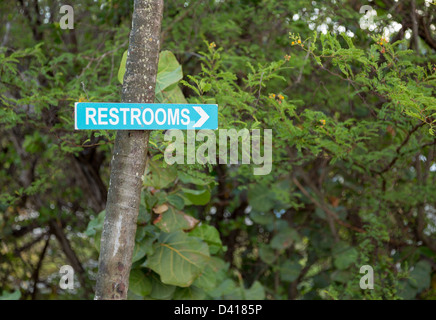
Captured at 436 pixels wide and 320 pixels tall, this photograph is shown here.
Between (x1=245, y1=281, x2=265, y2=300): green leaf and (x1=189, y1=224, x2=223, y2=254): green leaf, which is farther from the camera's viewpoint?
(x1=245, y1=281, x2=265, y2=300): green leaf

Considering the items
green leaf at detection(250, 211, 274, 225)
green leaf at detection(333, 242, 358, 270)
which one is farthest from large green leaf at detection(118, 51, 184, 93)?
green leaf at detection(250, 211, 274, 225)

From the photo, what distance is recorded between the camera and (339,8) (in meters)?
3.36

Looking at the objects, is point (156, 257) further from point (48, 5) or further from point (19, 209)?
point (19, 209)

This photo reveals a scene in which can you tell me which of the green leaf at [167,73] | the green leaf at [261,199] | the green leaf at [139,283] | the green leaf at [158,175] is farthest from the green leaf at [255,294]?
the green leaf at [167,73]

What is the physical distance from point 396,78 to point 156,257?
1.41 m

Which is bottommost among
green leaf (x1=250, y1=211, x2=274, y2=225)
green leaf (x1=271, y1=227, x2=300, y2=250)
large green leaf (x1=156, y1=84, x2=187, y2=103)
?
green leaf (x1=271, y1=227, x2=300, y2=250)

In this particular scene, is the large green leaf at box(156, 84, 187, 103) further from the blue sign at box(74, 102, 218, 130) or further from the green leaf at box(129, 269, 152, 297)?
the green leaf at box(129, 269, 152, 297)

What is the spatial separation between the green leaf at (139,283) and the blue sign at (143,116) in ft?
4.50

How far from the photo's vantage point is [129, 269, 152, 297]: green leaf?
8.83 feet

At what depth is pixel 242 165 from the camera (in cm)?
296

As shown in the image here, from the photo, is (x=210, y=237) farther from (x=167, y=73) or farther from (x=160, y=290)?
(x=167, y=73)

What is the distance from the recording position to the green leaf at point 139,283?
106 inches

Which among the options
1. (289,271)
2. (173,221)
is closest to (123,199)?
(173,221)

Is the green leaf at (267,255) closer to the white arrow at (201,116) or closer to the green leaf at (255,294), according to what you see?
the green leaf at (255,294)
